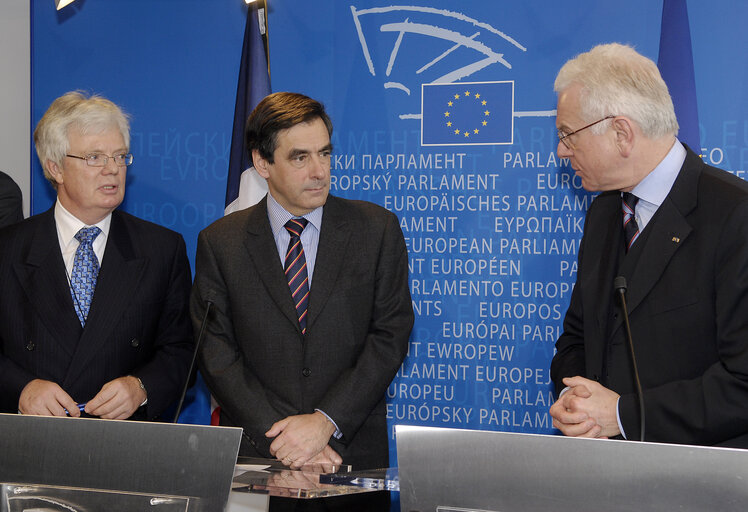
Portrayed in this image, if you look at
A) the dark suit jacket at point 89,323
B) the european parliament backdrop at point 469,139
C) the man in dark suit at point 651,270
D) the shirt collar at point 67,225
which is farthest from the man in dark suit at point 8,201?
the man in dark suit at point 651,270

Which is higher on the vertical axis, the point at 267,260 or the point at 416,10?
the point at 416,10

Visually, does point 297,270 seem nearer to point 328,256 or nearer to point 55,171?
point 328,256

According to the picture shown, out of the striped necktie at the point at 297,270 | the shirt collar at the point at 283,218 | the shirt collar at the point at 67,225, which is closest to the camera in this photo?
the striped necktie at the point at 297,270

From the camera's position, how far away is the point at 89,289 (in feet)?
9.19

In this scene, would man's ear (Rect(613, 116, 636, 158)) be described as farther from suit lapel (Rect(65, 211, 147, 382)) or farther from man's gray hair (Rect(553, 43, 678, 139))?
suit lapel (Rect(65, 211, 147, 382))

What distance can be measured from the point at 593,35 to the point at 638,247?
136 centimetres

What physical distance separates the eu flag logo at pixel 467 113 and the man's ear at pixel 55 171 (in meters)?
1.51

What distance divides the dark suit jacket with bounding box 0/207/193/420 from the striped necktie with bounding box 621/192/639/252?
1.60 metres

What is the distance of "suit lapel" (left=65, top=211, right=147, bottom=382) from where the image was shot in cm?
272

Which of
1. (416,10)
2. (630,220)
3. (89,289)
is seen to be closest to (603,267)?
(630,220)

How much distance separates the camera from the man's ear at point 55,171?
286 centimetres

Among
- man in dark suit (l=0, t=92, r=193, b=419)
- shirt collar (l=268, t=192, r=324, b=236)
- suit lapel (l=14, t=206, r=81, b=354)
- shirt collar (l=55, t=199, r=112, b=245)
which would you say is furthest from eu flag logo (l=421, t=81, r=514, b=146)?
suit lapel (l=14, t=206, r=81, b=354)

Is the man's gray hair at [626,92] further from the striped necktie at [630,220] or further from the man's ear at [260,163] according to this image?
the man's ear at [260,163]

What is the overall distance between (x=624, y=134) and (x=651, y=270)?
0.41 meters
